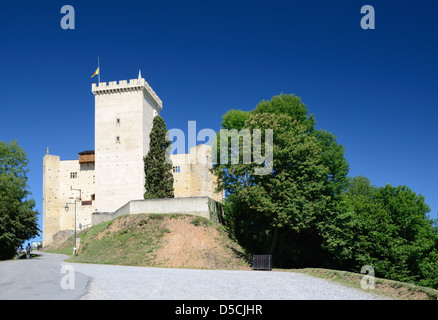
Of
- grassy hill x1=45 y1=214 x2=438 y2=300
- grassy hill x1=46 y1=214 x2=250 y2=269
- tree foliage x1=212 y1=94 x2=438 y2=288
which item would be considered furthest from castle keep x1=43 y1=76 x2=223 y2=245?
tree foliage x1=212 y1=94 x2=438 y2=288

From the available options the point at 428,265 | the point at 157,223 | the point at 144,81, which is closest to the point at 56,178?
the point at 144,81

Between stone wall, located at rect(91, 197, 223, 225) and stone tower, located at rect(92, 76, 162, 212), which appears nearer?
stone wall, located at rect(91, 197, 223, 225)

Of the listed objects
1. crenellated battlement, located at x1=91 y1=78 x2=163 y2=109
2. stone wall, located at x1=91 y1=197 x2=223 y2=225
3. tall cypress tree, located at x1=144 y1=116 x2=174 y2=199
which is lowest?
stone wall, located at x1=91 y1=197 x2=223 y2=225

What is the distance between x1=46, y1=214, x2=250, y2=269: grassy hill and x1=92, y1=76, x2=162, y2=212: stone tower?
48.1ft

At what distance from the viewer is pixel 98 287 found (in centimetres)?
1316

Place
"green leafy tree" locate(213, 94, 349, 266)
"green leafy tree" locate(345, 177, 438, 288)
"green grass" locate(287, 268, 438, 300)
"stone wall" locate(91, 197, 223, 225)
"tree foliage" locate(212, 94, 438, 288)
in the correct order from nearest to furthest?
"green grass" locate(287, 268, 438, 300) < "green leafy tree" locate(213, 94, 349, 266) < "tree foliage" locate(212, 94, 438, 288) < "green leafy tree" locate(345, 177, 438, 288) < "stone wall" locate(91, 197, 223, 225)

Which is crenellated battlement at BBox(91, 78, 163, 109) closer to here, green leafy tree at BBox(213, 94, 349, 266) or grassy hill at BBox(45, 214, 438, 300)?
grassy hill at BBox(45, 214, 438, 300)

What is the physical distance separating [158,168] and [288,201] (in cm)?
1803

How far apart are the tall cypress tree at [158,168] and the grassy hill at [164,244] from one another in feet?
18.0

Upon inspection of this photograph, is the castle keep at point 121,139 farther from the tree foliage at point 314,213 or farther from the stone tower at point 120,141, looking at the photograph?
the tree foliage at point 314,213

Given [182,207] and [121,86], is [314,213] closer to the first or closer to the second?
[182,207]

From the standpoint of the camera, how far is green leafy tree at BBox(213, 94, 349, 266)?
92.7ft

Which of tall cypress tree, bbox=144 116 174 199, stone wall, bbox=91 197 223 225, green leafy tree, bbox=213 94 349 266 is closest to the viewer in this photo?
green leafy tree, bbox=213 94 349 266
